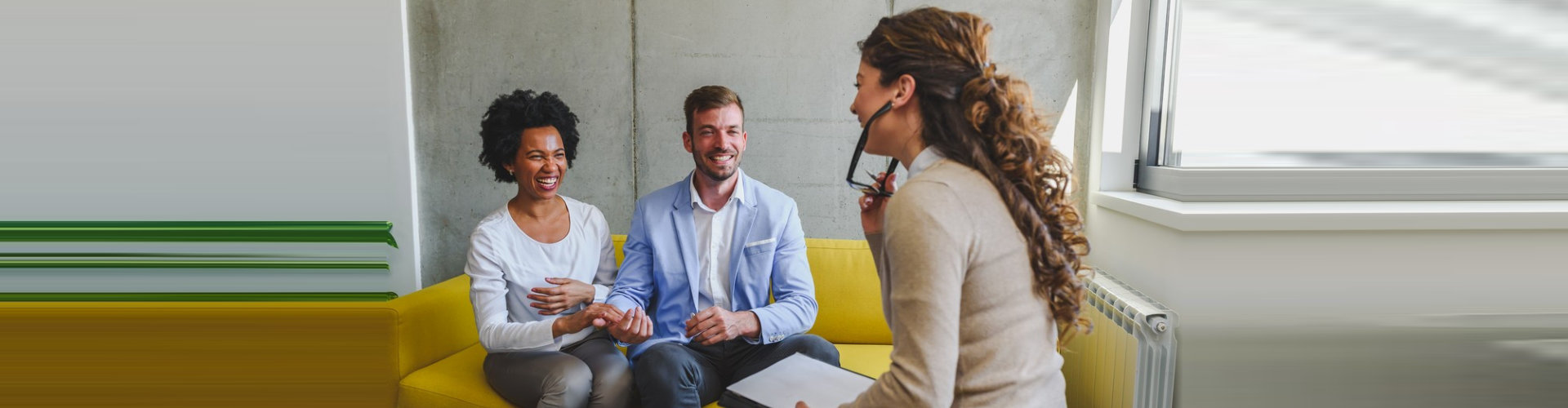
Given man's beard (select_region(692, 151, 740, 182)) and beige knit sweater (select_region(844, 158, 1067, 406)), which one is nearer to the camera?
beige knit sweater (select_region(844, 158, 1067, 406))

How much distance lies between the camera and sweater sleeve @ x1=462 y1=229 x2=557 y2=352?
76.7 inches

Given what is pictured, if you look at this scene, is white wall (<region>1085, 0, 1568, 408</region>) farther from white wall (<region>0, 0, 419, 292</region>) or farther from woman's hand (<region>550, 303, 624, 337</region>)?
white wall (<region>0, 0, 419, 292</region>)

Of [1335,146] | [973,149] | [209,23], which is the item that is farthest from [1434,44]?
[209,23]

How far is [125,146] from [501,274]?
1.06 meters

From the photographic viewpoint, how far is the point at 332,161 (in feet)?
6.87

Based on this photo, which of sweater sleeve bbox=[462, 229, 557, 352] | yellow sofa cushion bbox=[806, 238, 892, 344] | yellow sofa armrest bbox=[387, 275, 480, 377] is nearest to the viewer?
sweater sleeve bbox=[462, 229, 557, 352]

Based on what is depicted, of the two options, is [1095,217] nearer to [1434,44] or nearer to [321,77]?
[1434,44]

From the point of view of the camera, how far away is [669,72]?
9.29 feet

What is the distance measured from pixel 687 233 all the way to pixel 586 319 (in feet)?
1.41

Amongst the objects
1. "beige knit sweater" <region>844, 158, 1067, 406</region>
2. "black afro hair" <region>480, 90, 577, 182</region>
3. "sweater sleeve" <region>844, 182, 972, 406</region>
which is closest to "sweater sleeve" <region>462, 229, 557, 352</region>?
"black afro hair" <region>480, 90, 577, 182</region>

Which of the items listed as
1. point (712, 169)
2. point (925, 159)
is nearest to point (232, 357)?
point (712, 169)

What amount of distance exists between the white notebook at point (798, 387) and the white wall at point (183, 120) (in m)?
1.19

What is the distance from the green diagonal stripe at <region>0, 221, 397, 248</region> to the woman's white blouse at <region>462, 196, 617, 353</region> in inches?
12.0

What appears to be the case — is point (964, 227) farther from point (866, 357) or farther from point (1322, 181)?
point (1322, 181)
